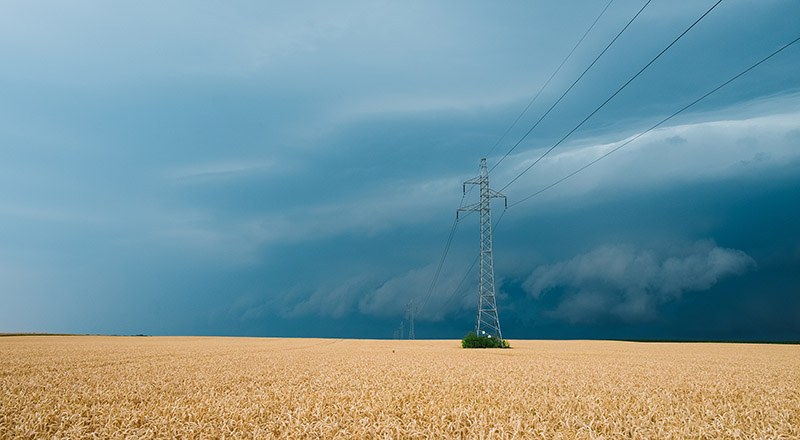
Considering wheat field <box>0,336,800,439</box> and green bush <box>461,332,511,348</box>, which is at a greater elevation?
wheat field <box>0,336,800,439</box>

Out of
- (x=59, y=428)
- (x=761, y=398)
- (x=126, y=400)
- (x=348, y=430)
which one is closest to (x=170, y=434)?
(x=59, y=428)

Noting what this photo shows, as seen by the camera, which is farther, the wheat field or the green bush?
the green bush

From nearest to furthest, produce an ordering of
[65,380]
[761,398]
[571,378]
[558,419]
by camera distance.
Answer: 1. [558,419]
2. [761,398]
3. [65,380]
4. [571,378]

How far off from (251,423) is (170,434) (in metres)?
0.84

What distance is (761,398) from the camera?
25.5 feet

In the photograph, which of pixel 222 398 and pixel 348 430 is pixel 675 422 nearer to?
pixel 348 430

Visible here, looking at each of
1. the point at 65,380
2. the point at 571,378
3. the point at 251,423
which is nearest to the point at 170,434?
the point at 251,423

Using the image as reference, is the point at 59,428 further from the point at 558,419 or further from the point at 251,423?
the point at 558,419

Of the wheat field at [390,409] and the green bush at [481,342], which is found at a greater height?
the wheat field at [390,409]

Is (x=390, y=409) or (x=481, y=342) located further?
(x=481, y=342)

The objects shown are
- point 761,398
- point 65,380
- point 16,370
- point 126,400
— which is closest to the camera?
point 126,400

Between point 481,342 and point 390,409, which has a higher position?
point 390,409

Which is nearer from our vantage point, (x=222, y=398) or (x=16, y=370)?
(x=222, y=398)

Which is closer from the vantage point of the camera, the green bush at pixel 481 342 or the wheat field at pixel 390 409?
the wheat field at pixel 390 409
